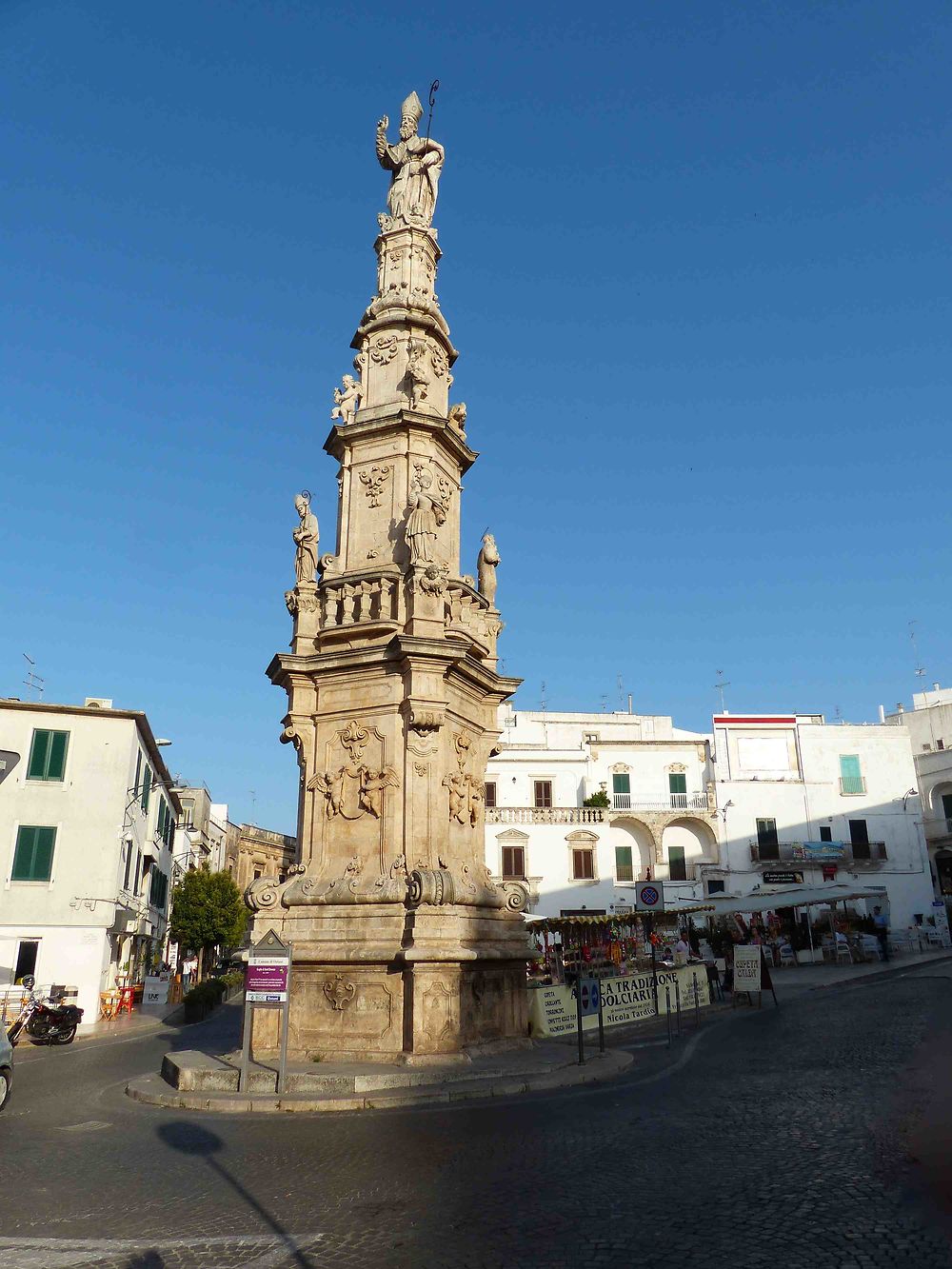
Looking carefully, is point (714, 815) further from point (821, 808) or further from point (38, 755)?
point (38, 755)

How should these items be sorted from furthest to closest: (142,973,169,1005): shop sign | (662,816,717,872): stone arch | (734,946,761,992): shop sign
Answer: (662,816,717,872): stone arch < (142,973,169,1005): shop sign < (734,946,761,992): shop sign

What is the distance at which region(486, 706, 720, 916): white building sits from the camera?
152 feet

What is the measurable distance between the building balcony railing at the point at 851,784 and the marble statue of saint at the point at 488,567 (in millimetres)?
37832

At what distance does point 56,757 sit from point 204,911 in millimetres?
17793

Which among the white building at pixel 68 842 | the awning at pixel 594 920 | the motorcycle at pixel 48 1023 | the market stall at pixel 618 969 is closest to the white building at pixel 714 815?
the market stall at pixel 618 969

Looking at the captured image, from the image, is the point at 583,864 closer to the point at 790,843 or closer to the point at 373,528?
the point at 790,843

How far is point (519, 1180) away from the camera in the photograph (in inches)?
303

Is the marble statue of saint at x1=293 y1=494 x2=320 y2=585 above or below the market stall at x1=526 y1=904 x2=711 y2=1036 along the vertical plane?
above

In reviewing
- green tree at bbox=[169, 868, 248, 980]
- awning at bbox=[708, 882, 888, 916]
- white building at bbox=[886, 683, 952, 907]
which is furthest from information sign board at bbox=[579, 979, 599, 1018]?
white building at bbox=[886, 683, 952, 907]

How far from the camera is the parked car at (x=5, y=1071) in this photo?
11.9m

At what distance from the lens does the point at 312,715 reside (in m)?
15.7

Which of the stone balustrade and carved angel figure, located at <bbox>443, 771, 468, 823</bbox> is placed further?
the stone balustrade

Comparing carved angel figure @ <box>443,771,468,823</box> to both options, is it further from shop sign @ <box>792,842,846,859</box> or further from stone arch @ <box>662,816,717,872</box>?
shop sign @ <box>792,842,846,859</box>

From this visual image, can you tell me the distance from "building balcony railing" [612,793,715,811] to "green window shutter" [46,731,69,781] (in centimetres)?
2736
